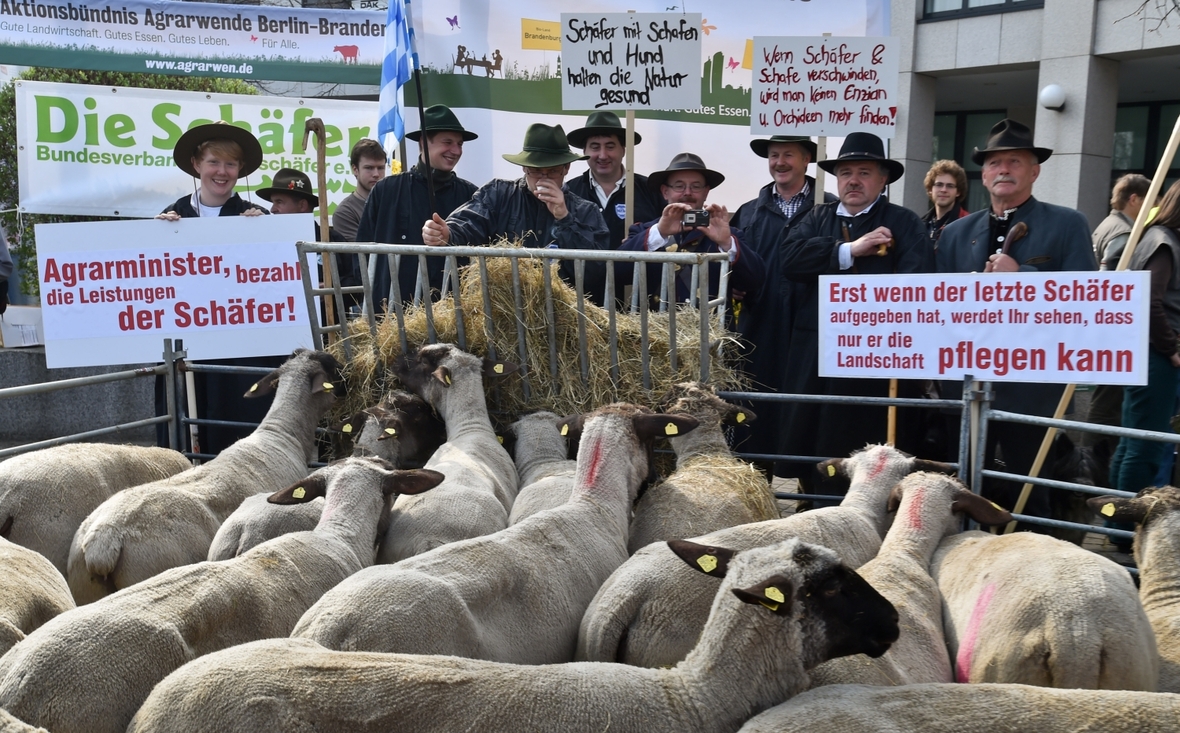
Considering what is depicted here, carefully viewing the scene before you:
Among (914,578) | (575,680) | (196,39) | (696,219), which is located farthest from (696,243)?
(196,39)

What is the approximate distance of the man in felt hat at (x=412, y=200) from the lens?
7.05 meters

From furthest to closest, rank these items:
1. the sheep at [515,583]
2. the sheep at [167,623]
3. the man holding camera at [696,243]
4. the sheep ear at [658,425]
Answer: the man holding camera at [696,243]
the sheep ear at [658,425]
the sheep at [515,583]
the sheep at [167,623]

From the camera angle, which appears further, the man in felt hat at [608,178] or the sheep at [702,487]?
the man in felt hat at [608,178]

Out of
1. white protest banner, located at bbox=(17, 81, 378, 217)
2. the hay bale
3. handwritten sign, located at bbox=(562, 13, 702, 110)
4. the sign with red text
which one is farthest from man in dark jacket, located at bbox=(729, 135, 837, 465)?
white protest banner, located at bbox=(17, 81, 378, 217)

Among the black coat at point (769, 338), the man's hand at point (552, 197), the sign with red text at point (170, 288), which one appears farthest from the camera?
the black coat at point (769, 338)

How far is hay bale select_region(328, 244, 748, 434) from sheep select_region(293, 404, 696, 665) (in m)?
0.80

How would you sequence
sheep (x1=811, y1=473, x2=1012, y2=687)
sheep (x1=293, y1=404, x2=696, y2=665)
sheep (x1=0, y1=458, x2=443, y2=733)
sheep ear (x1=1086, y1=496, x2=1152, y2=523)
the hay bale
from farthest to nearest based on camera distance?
1. the hay bale
2. sheep ear (x1=1086, y1=496, x2=1152, y2=523)
3. sheep (x1=811, y1=473, x2=1012, y2=687)
4. sheep (x1=293, y1=404, x2=696, y2=665)
5. sheep (x1=0, y1=458, x2=443, y2=733)

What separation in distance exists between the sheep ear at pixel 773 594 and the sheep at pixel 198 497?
266 cm

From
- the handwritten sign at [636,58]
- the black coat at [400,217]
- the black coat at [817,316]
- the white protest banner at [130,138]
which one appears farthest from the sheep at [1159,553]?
the white protest banner at [130,138]

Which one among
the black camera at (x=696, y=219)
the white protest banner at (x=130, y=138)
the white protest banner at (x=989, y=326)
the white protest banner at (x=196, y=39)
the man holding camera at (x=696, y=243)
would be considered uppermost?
the white protest banner at (x=196, y=39)

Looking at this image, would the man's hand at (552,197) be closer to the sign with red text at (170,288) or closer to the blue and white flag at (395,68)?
the sign with red text at (170,288)

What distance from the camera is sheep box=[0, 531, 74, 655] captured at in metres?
3.51

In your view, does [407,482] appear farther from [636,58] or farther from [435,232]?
[636,58]

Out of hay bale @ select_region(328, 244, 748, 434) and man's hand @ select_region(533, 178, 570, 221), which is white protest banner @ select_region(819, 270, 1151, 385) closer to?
hay bale @ select_region(328, 244, 748, 434)
